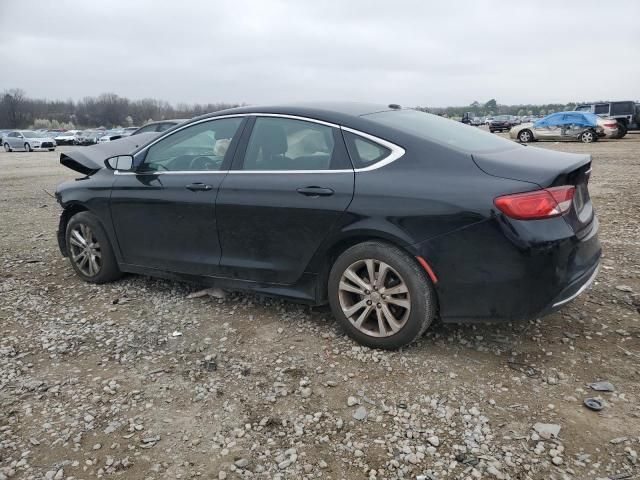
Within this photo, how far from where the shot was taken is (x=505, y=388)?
291 centimetres

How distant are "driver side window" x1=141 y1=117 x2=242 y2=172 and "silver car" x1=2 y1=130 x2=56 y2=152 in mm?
34476

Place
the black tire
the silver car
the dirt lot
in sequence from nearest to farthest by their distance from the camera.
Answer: the dirt lot → the black tire → the silver car

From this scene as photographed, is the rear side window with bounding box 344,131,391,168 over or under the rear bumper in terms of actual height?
over

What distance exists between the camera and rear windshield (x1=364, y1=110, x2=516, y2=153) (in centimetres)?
333

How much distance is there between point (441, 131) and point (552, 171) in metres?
0.89

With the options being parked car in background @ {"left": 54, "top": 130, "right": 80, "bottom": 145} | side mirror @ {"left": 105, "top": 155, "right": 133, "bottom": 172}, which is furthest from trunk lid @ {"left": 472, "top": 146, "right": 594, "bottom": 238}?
parked car in background @ {"left": 54, "top": 130, "right": 80, "bottom": 145}

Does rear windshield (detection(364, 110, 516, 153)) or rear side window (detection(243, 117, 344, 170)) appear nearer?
rear windshield (detection(364, 110, 516, 153))

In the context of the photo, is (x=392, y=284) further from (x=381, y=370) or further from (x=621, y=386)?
(x=621, y=386)

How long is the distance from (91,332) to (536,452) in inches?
125

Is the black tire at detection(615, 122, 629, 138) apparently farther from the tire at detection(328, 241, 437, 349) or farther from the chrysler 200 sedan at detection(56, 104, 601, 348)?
the tire at detection(328, 241, 437, 349)

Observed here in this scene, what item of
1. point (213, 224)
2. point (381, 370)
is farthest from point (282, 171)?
point (381, 370)

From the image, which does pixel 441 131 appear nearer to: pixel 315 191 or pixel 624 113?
pixel 315 191

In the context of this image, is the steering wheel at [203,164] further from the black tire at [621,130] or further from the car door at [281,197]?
the black tire at [621,130]

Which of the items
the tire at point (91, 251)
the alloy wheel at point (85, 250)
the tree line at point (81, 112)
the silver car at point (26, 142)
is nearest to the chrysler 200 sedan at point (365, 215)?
the tire at point (91, 251)
